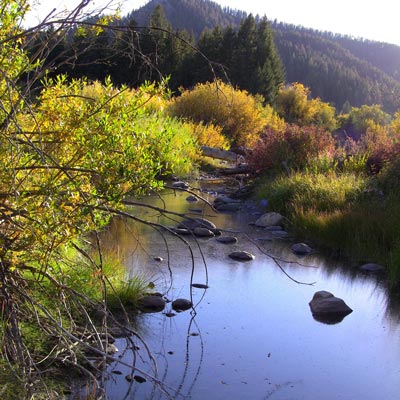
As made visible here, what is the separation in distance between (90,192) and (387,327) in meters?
3.78

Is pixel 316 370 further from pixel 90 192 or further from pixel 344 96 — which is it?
pixel 344 96

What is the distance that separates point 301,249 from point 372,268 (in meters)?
1.27

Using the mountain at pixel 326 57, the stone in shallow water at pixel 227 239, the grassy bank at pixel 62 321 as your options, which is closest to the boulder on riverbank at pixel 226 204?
the stone in shallow water at pixel 227 239

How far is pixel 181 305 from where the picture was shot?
257 inches

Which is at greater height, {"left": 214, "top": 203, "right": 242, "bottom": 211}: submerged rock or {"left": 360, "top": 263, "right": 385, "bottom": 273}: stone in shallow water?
{"left": 360, "top": 263, "right": 385, "bottom": 273}: stone in shallow water

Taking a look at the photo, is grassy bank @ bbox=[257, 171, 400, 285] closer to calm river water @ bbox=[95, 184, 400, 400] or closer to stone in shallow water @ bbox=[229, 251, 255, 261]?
calm river water @ bbox=[95, 184, 400, 400]

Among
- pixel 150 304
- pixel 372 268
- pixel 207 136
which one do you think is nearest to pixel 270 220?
pixel 372 268

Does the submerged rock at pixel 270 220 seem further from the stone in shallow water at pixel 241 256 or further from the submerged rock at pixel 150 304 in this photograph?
the submerged rock at pixel 150 304

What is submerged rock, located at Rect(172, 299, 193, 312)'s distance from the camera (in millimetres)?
6500

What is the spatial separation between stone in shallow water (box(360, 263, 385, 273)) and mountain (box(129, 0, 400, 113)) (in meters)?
50.6

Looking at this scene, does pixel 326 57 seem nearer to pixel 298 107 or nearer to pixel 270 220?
pixel 298 107

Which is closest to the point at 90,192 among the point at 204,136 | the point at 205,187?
the point at 205,187

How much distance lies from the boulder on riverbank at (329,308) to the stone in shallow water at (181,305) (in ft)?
4.57

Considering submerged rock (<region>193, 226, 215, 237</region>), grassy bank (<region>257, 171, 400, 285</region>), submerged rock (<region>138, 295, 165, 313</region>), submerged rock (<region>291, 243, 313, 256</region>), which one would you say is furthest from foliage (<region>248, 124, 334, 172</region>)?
submerged rock (<region>138, 295, 165, 313</region>)
